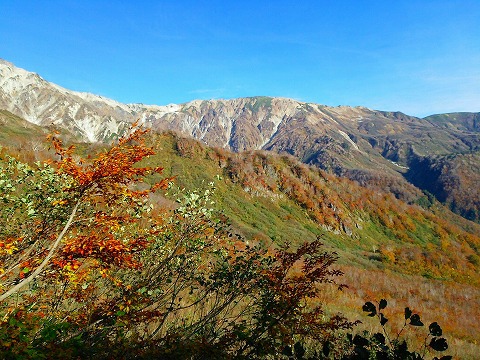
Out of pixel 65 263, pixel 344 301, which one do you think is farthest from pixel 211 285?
pixel 344 301

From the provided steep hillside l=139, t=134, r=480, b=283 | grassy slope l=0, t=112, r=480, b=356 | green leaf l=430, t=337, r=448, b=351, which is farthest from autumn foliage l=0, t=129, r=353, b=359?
steep hillside l=139, t=134, r=480, b=283

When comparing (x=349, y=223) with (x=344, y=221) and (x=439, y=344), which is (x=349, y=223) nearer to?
(x=344, y=221)

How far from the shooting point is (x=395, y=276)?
40.8 meters

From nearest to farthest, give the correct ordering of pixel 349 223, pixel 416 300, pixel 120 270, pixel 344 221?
pixel 120 270, pixel 416 300, pixel 344 221, pixel 349 223

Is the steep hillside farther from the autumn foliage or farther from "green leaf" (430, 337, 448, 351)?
"green leaf" (430, 337, 448, 351)

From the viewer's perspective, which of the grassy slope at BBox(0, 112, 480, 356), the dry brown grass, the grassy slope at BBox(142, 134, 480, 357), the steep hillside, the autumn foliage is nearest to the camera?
the autumn foliage

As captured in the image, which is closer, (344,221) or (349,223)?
(344,221)

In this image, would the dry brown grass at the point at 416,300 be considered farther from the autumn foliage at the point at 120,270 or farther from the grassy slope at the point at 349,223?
the autumn foliage at the point at 120,270

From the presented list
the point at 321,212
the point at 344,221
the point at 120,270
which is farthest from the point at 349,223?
the point at 120,270

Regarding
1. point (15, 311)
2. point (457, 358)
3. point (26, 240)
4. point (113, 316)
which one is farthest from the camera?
point (457, 358)

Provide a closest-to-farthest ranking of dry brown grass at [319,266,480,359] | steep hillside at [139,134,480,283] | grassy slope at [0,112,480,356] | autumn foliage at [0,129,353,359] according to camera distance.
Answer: autumn foliage at [0,129,353,359] → dry brown grass at [319,266,480,359] → grassy slope at [0,112,480,356] → steep hillside at [139,134,480,283]

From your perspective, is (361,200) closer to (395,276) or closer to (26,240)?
(395,276)

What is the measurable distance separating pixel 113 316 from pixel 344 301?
17544 mm

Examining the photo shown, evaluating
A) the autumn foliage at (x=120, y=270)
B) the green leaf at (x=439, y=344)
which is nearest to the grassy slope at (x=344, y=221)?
the autumn foliage at (x=120, y=270)
